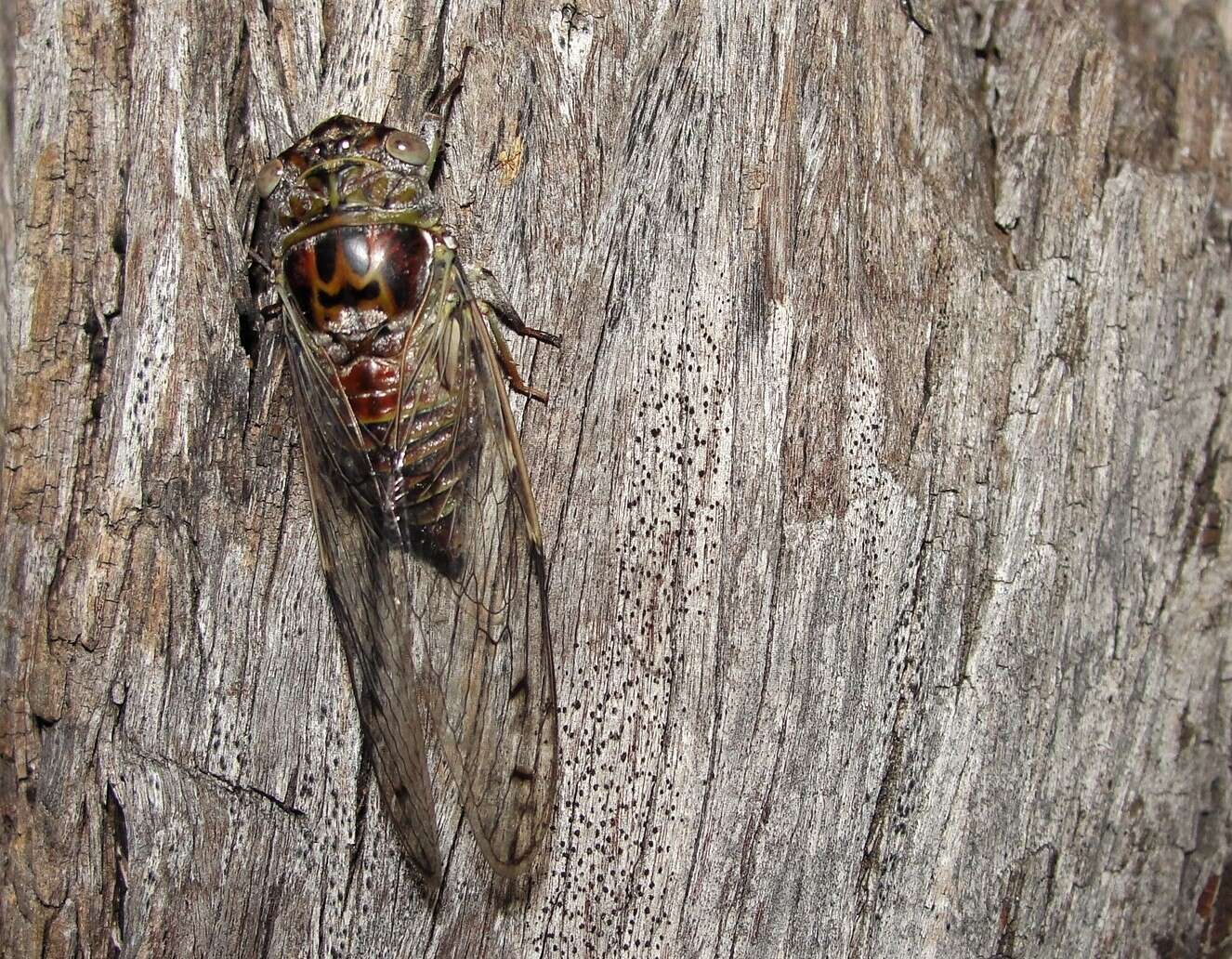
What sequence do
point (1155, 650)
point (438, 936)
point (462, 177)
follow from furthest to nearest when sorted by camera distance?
point (1155, 650) → point (462, 177) → point (438, 936)

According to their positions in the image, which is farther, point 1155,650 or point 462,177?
point 1155,650

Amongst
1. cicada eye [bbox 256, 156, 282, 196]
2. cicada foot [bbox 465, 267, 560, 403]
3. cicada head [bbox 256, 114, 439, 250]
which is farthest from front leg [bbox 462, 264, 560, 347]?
cicada eye [bbox 256, 156, 282, 196]

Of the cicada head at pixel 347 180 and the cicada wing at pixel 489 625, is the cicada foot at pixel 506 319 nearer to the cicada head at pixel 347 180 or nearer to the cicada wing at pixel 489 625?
the cicada wing at pixel 489 625

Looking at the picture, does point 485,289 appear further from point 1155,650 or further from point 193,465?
point 1155,650

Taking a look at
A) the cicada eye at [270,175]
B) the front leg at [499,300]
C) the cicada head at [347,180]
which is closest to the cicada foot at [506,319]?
the front leg at [499,300]

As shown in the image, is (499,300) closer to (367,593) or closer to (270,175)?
(270,175)

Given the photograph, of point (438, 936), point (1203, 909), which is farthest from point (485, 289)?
point (1203, 909)

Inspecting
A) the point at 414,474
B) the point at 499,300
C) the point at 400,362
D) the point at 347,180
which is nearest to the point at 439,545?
the point at 414,474

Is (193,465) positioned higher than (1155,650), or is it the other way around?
(193,465)
